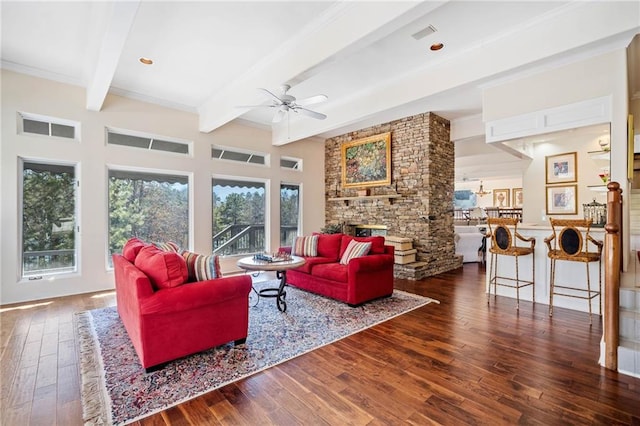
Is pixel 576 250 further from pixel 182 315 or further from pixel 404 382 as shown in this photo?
pixel 182 315

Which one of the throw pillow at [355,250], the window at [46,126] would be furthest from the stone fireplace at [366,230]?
the window at [46,126]

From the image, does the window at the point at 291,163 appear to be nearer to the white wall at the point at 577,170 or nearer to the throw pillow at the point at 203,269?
the throw pillow at the point at 203,269

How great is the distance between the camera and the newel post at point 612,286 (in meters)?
2.51

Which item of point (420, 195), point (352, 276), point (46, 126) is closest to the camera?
point (352, 276)

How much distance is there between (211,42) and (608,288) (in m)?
5.01

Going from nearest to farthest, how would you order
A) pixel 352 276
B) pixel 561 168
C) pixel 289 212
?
pixel 352 276
pixel 561 168
pixel 289 212

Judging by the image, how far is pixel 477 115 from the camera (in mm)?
6051

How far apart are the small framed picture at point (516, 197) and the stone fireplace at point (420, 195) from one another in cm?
830

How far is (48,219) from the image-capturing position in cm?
470

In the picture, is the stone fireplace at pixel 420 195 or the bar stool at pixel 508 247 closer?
the bar stool at pixel 508 247

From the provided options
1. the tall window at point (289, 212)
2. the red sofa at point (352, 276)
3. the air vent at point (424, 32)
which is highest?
the air vent at point (424, 32)

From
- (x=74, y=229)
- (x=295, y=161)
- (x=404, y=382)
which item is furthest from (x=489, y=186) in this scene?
(x=74, y=229)

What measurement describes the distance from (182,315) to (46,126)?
446 cm

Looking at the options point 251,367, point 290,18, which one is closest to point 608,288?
point 251,367
